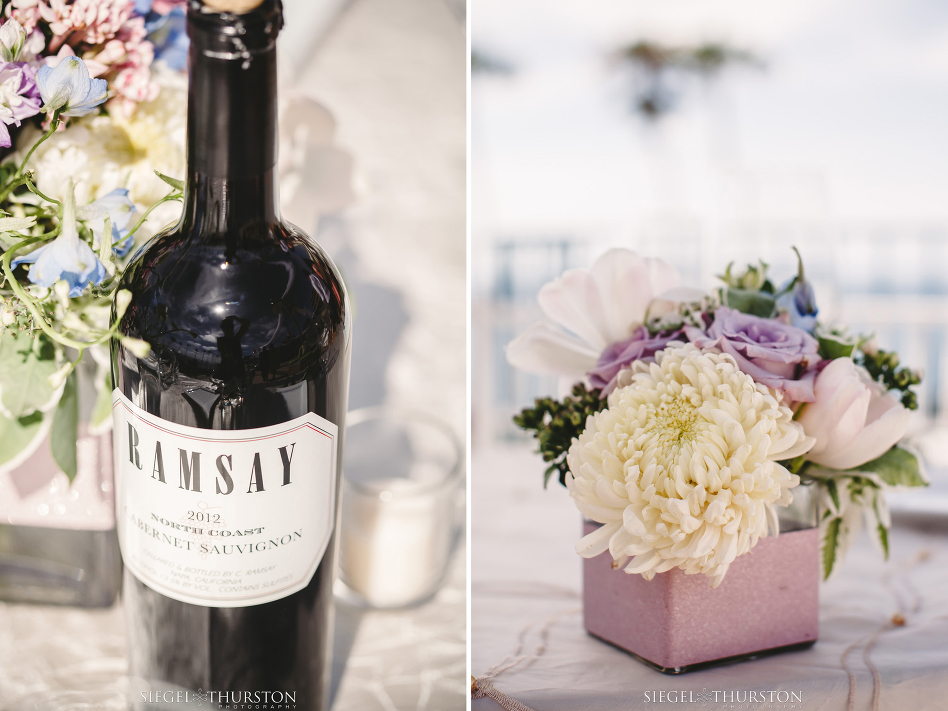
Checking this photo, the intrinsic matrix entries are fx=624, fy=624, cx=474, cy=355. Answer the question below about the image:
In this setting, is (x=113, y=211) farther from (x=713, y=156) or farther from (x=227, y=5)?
(x=713, y=156)

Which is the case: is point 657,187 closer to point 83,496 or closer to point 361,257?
point 361,257

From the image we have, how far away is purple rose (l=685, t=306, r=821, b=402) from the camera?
36 cm

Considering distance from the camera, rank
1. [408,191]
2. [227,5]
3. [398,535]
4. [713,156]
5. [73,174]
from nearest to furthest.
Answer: [227,5], [73,174], [398,535], [408,191], [713,156]

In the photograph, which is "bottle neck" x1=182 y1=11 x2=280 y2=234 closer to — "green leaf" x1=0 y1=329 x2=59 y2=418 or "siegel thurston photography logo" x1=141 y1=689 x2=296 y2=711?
"green leaf" x1=0 y1=329 x2=59 y2=418

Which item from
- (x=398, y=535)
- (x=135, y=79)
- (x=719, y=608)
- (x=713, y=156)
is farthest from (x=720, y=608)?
(x=713, y=156)

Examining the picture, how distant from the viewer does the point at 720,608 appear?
40 cm

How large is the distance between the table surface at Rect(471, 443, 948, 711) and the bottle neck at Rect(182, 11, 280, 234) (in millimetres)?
323

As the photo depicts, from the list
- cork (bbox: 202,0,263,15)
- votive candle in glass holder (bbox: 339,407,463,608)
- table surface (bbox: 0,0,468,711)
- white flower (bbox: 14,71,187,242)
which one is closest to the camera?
cork (bbox: 202,0,263,15)

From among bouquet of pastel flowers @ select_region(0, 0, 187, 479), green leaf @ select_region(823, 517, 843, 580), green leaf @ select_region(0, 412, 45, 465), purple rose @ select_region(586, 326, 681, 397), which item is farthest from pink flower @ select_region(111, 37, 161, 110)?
green leaf @ select_region(823, 517, 843, 580)

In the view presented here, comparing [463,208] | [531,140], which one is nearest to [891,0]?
[531,140]

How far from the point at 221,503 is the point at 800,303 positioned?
0.39 meters

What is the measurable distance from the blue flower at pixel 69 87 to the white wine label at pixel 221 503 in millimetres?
156

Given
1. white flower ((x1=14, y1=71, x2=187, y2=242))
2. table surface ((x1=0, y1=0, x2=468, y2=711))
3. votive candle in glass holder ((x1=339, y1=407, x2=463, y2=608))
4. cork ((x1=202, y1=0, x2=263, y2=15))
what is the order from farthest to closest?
table surface ((x1=0, y1=0, x2=468, y2=711)) < votive candle in glass holder ((x1=339, y1=407, x2=463, y2=608)) < white flower ((x1=14, y1=71, x2=187, y2=242)) < cork ((x1=202, y1=0, x2=263, y2=15))

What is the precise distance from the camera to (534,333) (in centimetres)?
43
